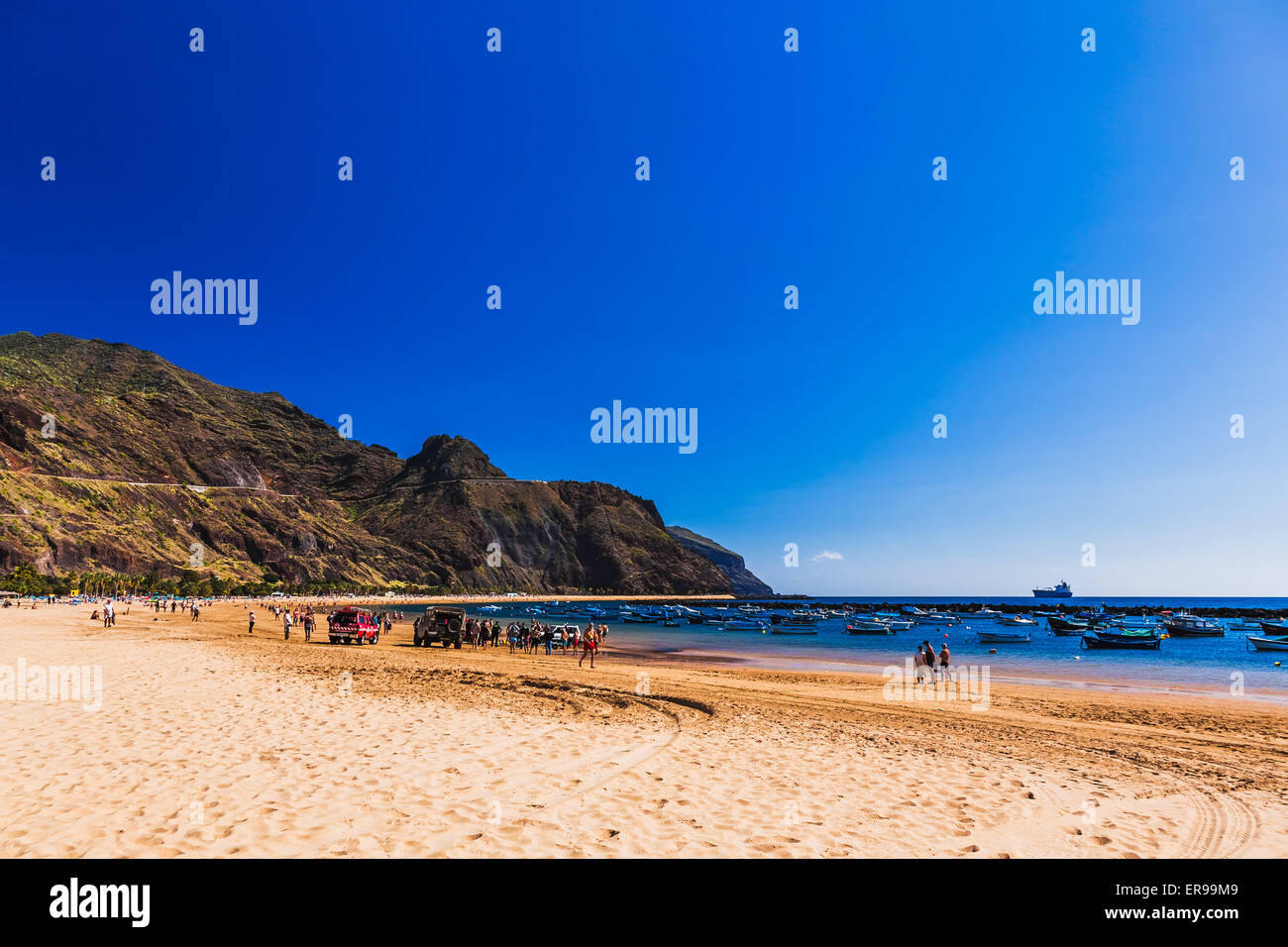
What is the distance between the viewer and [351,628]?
35594 mm

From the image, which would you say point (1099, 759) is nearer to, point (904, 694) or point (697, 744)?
point (697, 744)

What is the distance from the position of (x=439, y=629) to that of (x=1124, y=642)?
5614cm

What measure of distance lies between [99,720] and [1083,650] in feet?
205

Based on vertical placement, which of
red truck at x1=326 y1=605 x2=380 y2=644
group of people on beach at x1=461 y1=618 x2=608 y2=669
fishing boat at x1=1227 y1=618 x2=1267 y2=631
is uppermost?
red truck at x1=326 y1=605 x2=380 y2=644

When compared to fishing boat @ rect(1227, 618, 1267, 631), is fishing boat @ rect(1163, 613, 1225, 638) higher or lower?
higher

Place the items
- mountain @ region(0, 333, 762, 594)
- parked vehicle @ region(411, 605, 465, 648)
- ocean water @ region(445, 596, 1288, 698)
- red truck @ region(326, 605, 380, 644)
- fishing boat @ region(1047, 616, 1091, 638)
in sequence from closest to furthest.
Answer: ocean water @ region(445, 596, 1288, 698) → red truck @ region(326, 605, 380, 644) → parked vehicle @ region(411, 605, 465, 648) → fishing boat @ region(1047, 616, 1091, 638) → mountain @ region(0, 333, 762, 594)

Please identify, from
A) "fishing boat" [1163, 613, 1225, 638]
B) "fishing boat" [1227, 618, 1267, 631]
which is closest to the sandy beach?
"fishing boat" [1163, 613, 1225, 638]

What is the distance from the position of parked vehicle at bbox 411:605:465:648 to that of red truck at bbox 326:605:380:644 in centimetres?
285

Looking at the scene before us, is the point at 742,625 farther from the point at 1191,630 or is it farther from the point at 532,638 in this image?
the point at 532,638

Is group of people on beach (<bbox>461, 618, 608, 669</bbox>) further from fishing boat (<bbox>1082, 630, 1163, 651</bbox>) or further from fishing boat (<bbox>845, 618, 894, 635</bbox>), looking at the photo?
fishing boat (<bbox>1082, 630, 1163, 651</bbox>)

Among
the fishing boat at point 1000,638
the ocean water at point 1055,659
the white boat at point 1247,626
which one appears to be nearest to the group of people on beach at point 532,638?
the ocean water at point 1055,659

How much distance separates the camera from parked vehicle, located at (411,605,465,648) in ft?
117

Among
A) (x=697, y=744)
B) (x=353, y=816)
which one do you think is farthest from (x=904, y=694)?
(x=353, y=816)

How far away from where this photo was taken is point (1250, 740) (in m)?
14.4
